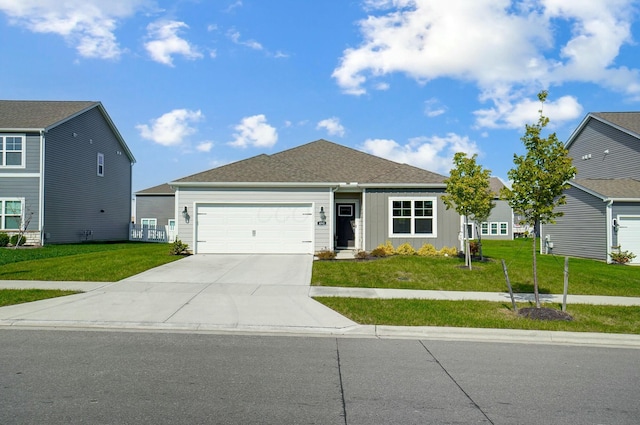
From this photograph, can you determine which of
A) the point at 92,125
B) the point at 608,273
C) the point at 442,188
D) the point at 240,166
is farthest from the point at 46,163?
the point at 608,273

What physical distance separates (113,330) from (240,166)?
13.3 m

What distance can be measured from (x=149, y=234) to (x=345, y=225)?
19.7m

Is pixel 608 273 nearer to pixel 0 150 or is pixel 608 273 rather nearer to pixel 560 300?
pixel 560 300

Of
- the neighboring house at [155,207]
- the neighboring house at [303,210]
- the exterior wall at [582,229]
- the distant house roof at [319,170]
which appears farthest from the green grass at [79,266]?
the neighboring house at [155,207]

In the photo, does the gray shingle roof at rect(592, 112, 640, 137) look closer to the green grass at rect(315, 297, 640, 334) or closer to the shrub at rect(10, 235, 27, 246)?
the green grass at rect(315, 297, 640, 334)

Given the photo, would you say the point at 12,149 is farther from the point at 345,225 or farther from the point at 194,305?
the point at 194,305

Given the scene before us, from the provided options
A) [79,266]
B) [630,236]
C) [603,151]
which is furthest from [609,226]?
[79,266]

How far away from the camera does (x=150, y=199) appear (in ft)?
137

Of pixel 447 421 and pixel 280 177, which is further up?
pixel 280 177

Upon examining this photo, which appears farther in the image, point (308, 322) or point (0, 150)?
point (0, 150)

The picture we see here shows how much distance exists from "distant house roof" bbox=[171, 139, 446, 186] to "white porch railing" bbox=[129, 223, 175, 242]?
15.2m

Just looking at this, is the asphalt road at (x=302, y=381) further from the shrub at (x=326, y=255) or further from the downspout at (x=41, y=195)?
the downspout at (x=41, y=195)

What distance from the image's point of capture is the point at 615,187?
23.9 m

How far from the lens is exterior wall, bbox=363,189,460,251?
20.3 meters
